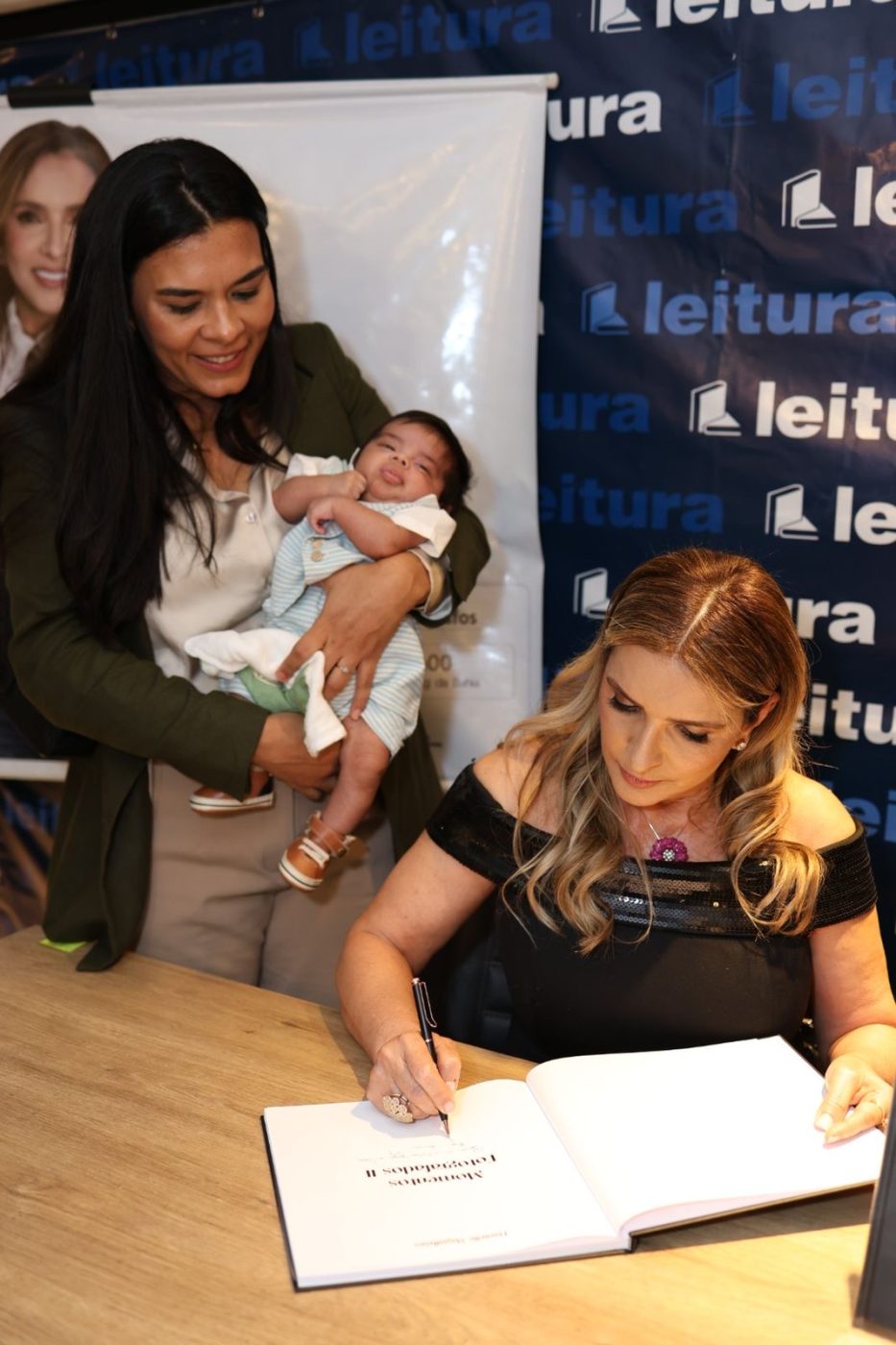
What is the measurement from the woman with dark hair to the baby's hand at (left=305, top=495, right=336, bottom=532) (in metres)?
0.11

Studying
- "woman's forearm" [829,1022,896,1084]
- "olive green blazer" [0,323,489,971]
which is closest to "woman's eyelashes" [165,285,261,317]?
"olive green blazer" [0,323,489,971]

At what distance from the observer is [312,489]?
2201 mm

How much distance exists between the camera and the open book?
1320 mm

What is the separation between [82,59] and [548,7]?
3.78ft

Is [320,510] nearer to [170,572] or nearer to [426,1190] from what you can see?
[170,572]

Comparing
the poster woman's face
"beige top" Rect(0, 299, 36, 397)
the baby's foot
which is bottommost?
the baby's foot

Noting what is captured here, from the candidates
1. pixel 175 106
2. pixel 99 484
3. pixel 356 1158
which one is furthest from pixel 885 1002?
pixel 175 106

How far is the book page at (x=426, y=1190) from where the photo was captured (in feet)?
4.28

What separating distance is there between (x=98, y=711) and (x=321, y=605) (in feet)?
1.37

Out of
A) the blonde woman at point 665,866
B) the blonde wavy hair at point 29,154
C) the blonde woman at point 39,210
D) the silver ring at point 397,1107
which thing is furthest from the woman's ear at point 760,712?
the blonde wavy hair at point 29,154

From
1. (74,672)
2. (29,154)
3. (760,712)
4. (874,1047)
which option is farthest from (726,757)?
(29,154)

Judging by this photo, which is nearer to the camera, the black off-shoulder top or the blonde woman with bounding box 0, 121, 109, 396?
the black off-shoulder top

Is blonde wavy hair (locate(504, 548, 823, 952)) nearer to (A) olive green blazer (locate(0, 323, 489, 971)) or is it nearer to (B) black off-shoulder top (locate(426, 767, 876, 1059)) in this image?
(B) black off-shoulder top (locate(426, 767, 876, 1059))

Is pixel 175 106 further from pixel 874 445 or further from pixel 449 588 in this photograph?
pixel 874 445
